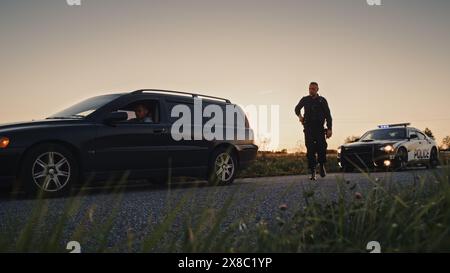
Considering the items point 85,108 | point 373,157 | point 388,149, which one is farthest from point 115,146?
point 388,149

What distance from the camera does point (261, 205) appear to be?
655cm

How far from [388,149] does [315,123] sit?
6.23m

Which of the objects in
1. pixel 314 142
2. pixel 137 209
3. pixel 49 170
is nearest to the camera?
pixel 137 209

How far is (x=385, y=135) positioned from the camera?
17.6 m

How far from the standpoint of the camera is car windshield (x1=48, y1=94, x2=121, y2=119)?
8641mm

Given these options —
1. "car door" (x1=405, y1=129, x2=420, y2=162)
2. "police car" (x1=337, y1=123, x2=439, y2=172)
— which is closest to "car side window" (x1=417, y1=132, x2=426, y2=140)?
"police car" (x1=337, y1=123, x2=439, y2=172)

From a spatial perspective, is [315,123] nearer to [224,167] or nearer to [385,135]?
[224,167]

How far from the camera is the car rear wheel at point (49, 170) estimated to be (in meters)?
7.57

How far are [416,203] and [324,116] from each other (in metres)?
7.19

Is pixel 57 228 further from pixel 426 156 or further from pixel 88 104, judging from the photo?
pixel 426 156

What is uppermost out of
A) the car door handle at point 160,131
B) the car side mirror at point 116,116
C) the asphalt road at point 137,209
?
the car side mirror at point 116,116

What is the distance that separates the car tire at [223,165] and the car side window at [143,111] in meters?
1.39

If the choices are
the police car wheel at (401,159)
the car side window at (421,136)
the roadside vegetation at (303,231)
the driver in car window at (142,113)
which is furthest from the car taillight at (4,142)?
the car side window at (421,136)

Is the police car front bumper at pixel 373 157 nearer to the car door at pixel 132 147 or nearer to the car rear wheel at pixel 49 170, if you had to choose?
the car door at pixel 132 147
